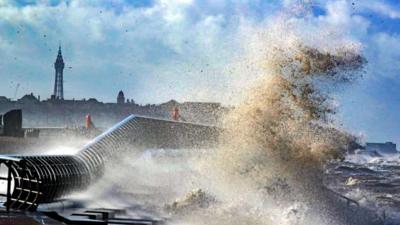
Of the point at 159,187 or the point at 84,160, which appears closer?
the point at 84,160

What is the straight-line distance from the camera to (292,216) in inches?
708

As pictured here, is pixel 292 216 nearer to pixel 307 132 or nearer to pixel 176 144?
pixel 307 132

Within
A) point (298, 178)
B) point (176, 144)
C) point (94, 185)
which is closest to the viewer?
point (94, 185)

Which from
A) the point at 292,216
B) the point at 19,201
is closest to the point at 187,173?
the point at 292,216

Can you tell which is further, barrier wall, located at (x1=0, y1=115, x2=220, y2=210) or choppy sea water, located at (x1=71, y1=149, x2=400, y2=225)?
choppy sea water, located at (x1=71, y1=149, x2=400, y2=225)

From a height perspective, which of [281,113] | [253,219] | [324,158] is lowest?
[253,219]

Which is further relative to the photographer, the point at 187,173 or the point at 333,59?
the point at 187,173

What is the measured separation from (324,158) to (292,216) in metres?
5.78

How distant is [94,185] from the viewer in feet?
64.4

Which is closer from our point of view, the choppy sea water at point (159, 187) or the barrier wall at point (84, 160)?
the barrier wall at point (84, 160)

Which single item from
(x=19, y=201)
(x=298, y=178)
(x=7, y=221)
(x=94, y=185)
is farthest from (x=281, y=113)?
(x=7, y=221)

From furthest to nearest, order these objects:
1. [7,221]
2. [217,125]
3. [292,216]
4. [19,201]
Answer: [217,125]
[292,216]
[19,201]
[7,221]

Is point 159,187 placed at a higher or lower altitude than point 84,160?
lower

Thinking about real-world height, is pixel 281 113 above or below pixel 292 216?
above
